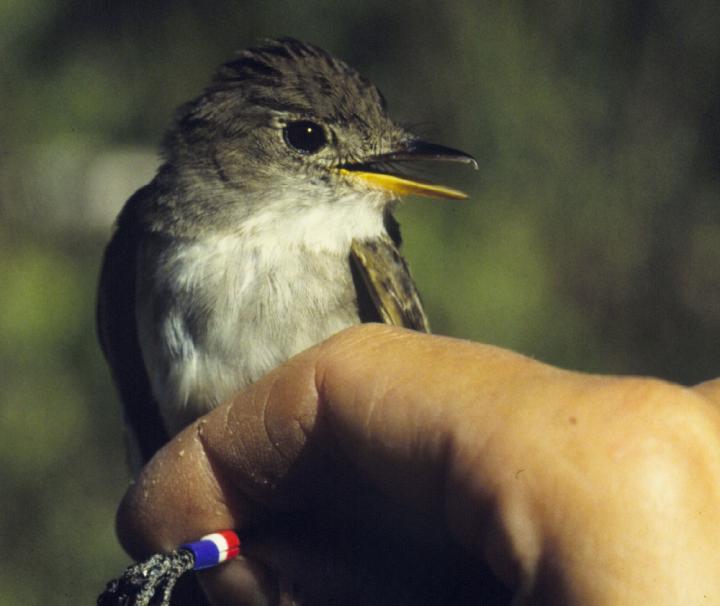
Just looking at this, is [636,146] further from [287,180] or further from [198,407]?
[198,407]

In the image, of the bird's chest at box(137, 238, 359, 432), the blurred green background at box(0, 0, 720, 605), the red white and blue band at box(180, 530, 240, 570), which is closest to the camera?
the red white and blue band at box(180, 530, 240, 570)

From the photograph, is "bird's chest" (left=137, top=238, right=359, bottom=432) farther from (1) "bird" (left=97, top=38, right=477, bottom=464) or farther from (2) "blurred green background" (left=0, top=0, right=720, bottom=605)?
(2) "blurred green background" (left=0, top=0, right=720, bottom=605)

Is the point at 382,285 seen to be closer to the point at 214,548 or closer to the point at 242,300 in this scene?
the point at 242,300

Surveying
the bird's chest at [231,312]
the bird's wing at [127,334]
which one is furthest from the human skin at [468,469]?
the bird's wing at [127,334]

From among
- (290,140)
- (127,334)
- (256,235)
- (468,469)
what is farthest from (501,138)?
(468,469)

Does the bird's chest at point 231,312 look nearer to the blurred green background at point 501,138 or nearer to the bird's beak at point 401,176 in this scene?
the bird's beak at point 401,176

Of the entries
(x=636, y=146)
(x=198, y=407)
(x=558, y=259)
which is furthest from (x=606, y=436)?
(x=636, y=146)

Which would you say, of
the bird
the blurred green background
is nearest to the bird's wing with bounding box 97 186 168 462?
the bird
